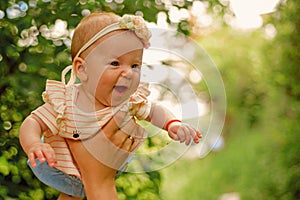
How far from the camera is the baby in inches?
55.4

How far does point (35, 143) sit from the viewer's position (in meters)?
1.36

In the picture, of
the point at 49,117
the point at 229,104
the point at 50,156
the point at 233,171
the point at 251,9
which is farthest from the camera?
the point at 229,104

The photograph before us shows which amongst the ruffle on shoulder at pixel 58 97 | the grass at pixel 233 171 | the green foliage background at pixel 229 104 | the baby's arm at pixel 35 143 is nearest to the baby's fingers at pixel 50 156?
the baby's arm at pixel 35 143

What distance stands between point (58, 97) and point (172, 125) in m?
0.24

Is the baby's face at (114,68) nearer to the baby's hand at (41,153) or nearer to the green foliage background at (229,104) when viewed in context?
the baby's hand at (41,153)

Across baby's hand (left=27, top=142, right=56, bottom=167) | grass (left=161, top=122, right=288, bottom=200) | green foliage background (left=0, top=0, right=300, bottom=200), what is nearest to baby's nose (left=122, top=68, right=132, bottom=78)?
baby's hand (left=27, top=142, right=56, bottom=167)

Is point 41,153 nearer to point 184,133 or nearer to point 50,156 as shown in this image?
point 50,156

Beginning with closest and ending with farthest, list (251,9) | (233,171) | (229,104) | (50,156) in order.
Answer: (50,156)
(251,9)
(233,171)
(229,104)

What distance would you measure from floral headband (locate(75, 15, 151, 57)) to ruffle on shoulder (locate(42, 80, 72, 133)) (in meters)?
0.11

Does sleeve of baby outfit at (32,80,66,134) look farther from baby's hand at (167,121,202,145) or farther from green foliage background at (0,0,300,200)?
green foliage background at (0,0,300,200)

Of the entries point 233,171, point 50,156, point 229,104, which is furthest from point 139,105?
point 229,104

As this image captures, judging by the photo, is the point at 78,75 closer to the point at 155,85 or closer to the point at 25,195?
the point at 155,85

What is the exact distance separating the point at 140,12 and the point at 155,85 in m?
1.71

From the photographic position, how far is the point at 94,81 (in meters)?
1.42
